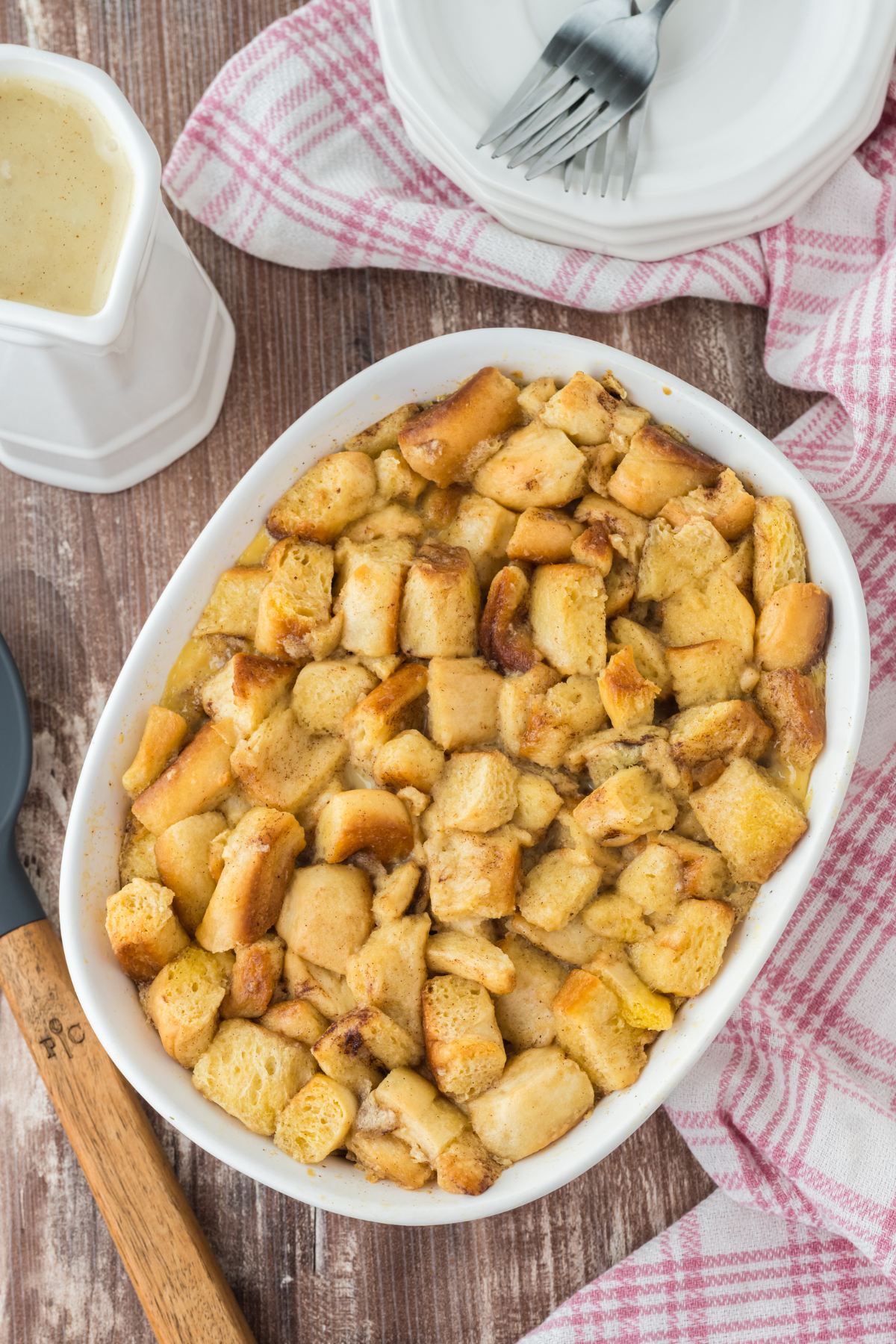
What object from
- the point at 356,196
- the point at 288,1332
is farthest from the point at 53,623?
the point at 288,1332

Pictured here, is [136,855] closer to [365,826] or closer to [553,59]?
[365,826]

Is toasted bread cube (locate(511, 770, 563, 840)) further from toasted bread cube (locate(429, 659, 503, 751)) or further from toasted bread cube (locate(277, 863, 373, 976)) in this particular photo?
toasted bread cube (locate(277, 863, 373, 976))

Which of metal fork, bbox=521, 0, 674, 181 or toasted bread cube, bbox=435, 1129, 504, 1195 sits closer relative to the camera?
toasted bread cube, bbox=435, 1129, 504, 1195

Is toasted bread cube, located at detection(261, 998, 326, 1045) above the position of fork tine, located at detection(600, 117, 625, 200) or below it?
below

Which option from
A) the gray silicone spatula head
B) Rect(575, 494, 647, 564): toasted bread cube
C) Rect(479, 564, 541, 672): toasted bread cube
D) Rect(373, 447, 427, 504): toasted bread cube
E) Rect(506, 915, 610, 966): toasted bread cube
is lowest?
the gray silicone spatula head

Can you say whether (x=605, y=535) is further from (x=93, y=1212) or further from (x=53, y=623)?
(x=93, y=1212)

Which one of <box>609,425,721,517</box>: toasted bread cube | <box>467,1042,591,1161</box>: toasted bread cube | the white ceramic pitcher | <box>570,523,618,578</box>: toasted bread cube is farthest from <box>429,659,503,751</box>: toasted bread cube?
the white ceramic pitcher

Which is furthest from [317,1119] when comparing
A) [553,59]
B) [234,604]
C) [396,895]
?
[553,59]
